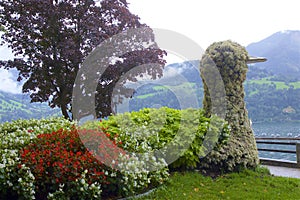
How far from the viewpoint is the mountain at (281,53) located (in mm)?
20469

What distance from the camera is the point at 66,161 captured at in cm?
403

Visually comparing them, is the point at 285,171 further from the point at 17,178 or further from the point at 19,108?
the point at 19,108

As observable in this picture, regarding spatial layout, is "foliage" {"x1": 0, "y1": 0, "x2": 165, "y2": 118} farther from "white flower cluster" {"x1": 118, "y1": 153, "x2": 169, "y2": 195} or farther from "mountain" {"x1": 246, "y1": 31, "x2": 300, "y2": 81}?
"mountain" {"x1": 246, "y1": 31, "x2": 300, "y2": 81}

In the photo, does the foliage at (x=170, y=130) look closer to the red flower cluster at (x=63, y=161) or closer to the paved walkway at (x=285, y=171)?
→ the red flower cluster at (x=63, y=161)

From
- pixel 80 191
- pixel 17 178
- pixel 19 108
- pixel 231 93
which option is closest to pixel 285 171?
pixel 231 93

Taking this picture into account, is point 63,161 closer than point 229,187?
Yes

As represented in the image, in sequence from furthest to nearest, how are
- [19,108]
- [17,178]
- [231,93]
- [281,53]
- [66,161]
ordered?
[281,53]
[19,108]
[231,93]
[66,161]
[17,178]

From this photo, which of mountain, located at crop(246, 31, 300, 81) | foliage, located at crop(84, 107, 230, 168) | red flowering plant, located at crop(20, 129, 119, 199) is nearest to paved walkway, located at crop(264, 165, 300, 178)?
foliage, located at crop(84, 107, 230, 168)

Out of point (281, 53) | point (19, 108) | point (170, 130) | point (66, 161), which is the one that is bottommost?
point (66, 161)

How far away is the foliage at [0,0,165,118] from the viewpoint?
9.27 metres

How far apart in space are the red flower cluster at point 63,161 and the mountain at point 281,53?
15180 mm


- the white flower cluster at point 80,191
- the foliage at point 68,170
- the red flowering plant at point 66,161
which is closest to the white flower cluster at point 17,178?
the foliage at point 68,170

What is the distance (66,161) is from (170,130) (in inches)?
91.6

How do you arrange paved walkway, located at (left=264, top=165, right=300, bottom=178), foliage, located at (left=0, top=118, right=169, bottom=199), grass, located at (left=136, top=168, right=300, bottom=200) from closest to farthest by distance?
1. foliage, located at (left=0, top=118, right=169, bottom=199)
2. grass, located at (left=136, top=168, right=300, bottom=200)
3. paved walkway, located at (left=264, top=165, right=300, bottom=178)
